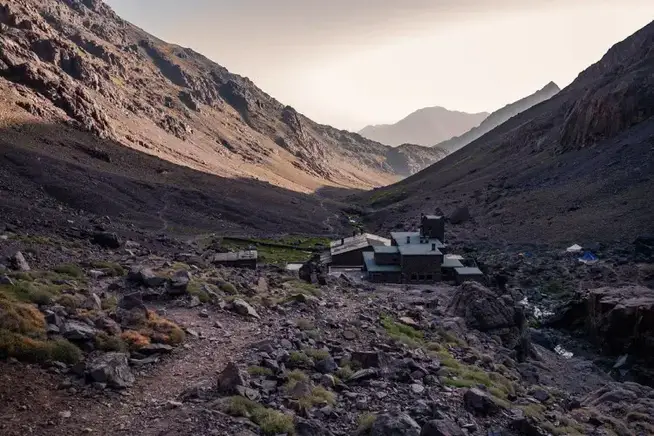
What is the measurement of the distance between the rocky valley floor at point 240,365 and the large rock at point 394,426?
0.04 m

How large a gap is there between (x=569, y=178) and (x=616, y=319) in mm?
52323

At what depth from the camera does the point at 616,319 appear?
3381 centimetres

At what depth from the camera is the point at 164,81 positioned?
163 metres

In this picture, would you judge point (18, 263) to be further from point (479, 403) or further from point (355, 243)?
point (355, 243)

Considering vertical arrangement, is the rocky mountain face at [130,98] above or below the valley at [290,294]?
above

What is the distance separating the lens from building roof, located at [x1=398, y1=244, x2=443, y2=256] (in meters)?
43.7

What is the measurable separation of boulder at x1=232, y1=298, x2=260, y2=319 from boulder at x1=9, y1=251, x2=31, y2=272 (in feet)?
26.8

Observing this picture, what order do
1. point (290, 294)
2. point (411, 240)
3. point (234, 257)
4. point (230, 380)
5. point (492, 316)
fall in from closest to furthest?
point (230, 380), point (290, 294), point (492, 316), point (234, 257), point (411, 240)

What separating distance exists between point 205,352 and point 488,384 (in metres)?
10.1

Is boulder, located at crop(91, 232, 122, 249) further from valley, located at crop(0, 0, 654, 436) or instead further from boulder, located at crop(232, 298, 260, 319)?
boulder, located at crop(232, 298, 260, 319)

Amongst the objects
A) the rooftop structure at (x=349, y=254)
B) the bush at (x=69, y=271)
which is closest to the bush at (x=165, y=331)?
the bush at (x=69, y=271)

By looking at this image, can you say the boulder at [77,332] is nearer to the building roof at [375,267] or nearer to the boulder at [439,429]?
the boulder at [439,429]

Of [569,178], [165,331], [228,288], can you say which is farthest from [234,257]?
[569,178]

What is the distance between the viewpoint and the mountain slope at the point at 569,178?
63.5 meters
